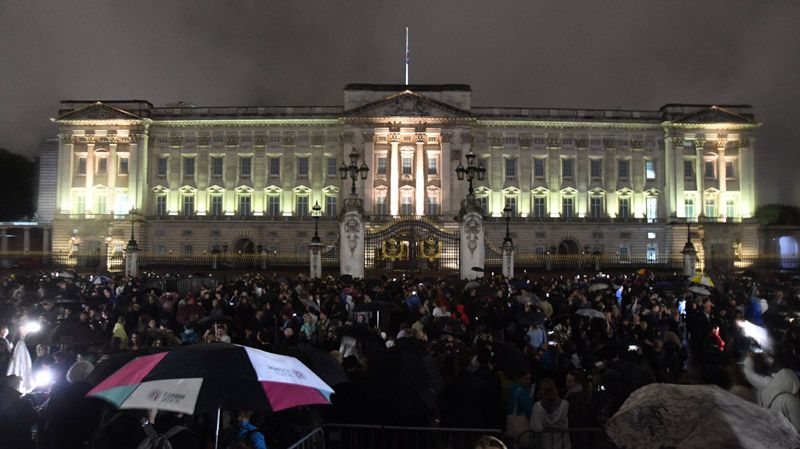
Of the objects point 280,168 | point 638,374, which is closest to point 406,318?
point 638,374

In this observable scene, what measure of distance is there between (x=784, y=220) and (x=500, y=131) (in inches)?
1992

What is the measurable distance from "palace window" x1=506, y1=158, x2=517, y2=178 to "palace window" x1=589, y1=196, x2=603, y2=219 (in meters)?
7.23

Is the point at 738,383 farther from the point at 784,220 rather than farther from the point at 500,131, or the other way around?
the point at 784,220

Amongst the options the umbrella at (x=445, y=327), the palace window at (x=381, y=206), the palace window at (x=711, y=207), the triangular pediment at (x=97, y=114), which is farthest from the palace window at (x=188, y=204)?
the umbrella at (x=445, y=327)

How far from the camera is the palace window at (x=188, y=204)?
58.0m

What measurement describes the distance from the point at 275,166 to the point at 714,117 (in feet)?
130

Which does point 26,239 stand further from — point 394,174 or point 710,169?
point 710,169

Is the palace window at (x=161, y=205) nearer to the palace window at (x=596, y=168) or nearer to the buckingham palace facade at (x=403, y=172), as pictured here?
the buckingham palace facade at (x=403, y=172)

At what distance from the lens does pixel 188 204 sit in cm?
5825

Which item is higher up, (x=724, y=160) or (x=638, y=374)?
(x=724, y=160)

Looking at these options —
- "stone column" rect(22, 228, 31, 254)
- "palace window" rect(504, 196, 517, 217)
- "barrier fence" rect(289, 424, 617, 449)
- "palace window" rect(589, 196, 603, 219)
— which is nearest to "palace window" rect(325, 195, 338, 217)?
"palace window" rect(504, 196, 517, 217)

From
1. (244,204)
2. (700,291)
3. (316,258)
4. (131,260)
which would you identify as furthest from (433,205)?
(700,291)

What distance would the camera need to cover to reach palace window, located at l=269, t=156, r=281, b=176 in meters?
58.4

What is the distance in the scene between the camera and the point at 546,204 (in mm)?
58188
